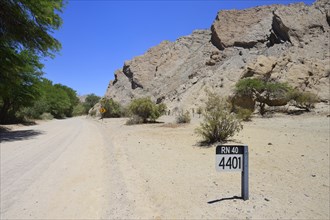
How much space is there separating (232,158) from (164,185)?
2.08m

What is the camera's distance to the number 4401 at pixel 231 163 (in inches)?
207

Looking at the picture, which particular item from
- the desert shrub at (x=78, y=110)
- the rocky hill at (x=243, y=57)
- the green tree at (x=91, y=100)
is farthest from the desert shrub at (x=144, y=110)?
the green tree at (x=91, y=100)

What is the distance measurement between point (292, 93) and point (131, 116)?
16330 millimetres

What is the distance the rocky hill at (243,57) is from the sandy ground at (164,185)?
1052 inches

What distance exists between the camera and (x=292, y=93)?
27875mm

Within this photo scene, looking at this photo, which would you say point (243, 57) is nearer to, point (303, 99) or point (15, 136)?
point (303, 99)

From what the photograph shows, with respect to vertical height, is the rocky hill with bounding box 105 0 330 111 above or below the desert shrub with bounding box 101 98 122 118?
above

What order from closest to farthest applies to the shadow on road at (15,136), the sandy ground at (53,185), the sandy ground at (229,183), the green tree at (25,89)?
the sandy ground at (229,183) → the sandy ground at (53,185) → the shadow on road at (15,136) → the green tree at (25,89)

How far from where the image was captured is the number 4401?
5266 millimetres

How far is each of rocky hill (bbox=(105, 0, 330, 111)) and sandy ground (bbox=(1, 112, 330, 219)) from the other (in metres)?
26.7

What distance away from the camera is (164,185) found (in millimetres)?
6727

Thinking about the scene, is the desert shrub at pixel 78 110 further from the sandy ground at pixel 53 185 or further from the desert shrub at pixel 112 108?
the sandy ground at pixel 53 185

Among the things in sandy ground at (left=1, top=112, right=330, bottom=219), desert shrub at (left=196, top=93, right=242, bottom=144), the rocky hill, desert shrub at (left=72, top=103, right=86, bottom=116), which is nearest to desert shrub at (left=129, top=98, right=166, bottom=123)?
the rocky hill

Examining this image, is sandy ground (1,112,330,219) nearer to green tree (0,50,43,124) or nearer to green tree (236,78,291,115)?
green tree (0,50,43,124)
